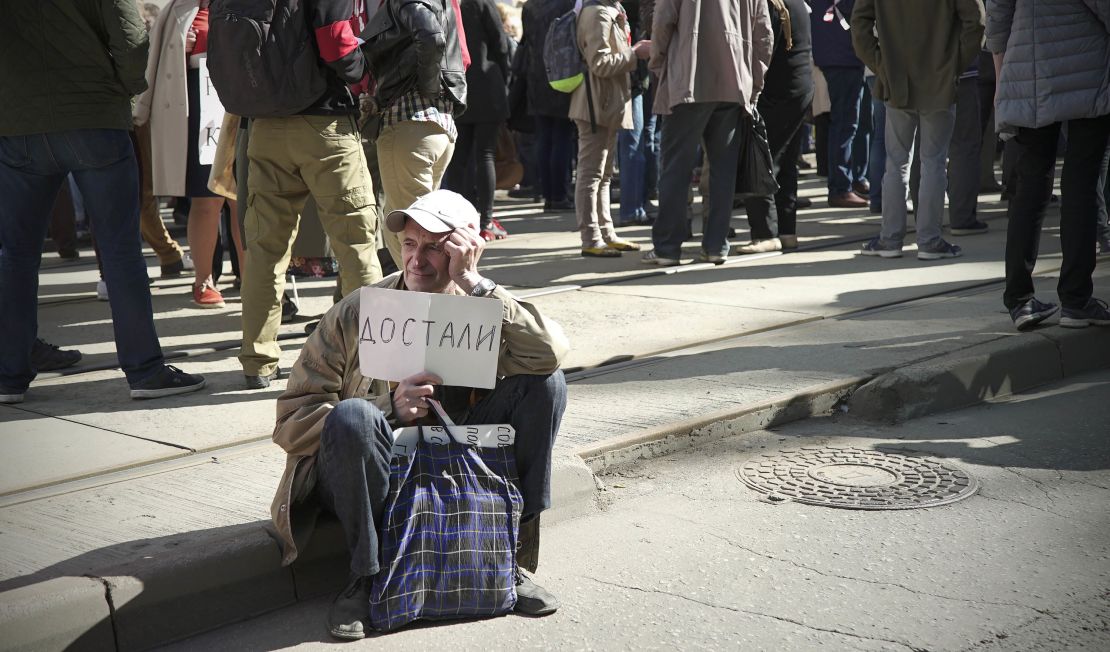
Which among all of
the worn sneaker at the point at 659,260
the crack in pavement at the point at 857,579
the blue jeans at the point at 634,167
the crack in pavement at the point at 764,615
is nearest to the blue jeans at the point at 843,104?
the blue jeans at the point at 634,167

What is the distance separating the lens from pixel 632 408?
16.9 ft

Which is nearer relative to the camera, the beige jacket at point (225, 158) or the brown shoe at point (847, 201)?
the beige jacket at point (225, 158)

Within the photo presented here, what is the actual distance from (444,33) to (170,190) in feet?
7.42

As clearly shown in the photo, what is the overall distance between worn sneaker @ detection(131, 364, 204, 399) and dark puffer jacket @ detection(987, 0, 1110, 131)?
3.96 meters

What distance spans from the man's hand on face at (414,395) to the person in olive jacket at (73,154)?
7.53 ft

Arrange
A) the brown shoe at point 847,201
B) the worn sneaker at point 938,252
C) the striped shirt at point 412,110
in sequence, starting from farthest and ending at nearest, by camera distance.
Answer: the brown shoe at point 847,201
the worn sneaker at point 938,252
the striped shirt at point 412,110

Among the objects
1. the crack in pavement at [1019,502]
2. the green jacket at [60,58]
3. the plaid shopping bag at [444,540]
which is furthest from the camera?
the green jacket at [60,58]

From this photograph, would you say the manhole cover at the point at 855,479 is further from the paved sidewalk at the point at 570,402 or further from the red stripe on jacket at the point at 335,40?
the red stripe on jacket at the point at 335,40

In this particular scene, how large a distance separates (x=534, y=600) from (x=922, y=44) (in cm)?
596

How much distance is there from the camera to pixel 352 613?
3.36 metres

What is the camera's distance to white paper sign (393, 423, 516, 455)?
11.5 ft

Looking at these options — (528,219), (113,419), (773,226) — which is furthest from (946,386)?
(528,219)

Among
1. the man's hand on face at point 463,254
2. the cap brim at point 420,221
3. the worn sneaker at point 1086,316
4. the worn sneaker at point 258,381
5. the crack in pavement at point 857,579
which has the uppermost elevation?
the cap brim at point 420,221

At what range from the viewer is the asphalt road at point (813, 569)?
10.7ft
